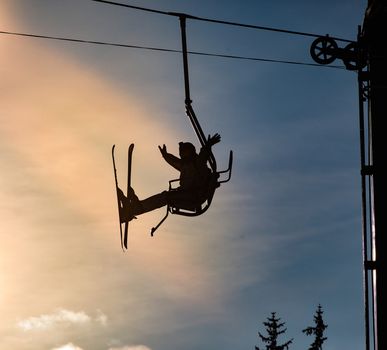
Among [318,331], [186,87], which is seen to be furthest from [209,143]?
[318,331]

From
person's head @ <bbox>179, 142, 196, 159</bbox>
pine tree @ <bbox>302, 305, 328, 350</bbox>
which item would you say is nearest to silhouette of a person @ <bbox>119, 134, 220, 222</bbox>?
person's head @ <bbox>179, 142, 196, 159</bbox>

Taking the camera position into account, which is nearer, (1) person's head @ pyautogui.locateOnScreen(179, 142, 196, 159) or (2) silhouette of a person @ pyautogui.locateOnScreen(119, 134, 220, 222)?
(2) silhouette of a person @ pyautogui.locateOnScreen(119, 134, 220, 222)

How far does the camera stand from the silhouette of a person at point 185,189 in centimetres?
1274

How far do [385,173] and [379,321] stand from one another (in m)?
2.12

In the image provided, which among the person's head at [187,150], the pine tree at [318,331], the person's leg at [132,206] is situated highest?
the pine tree at [318,331]

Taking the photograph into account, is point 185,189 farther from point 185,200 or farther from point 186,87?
point 186,87

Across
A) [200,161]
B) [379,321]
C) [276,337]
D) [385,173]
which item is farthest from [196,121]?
[276,337]

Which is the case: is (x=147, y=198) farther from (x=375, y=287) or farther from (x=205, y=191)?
(x=375, y=287)

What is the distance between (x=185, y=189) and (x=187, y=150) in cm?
75

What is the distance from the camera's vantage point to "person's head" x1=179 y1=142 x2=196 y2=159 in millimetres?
13364

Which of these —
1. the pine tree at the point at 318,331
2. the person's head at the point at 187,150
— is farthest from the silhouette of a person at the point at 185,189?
the pine tree at the point at 318,331

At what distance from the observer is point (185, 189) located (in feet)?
42.7

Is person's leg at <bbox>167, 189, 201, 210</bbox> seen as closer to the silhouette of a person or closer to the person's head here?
the silhouette of a person

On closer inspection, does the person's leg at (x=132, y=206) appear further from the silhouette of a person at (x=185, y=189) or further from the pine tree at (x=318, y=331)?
the pine tree at (x=318, y=331)
